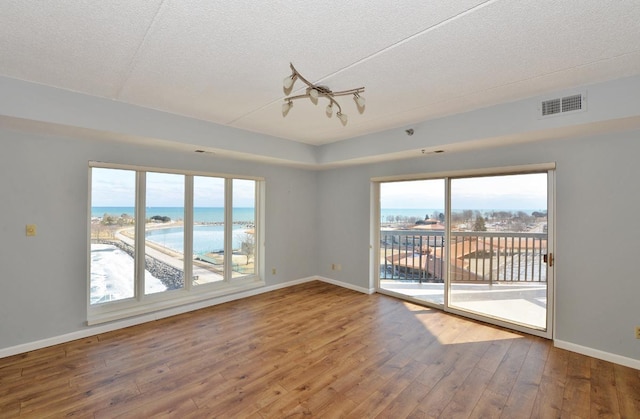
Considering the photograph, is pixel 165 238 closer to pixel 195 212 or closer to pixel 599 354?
pixel 195 212

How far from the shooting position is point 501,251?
13.6 ft

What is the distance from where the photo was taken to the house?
1.79 m

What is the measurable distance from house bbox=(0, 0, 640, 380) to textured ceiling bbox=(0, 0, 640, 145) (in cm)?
2

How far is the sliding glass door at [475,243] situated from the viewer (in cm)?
344

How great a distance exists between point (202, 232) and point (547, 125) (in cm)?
443

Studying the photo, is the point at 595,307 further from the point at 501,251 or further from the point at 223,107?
the point at 223,107

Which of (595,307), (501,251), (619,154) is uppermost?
(619,154)

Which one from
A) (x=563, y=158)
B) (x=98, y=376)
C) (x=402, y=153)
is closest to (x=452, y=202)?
(x=402, y=153)

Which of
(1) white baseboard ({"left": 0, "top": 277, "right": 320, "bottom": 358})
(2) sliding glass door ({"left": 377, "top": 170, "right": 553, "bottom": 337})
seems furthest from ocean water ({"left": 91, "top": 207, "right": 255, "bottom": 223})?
(2) sliding glass door ({"left": 377, "top": 170, "right": 553, "bottom": 337})

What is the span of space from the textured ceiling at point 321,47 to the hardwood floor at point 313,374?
2552 millimetres

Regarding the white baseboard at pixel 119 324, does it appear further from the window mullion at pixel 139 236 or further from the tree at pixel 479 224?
the tree at pixel 479 224

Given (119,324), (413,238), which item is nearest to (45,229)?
(119,324)

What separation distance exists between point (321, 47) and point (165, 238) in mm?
3349

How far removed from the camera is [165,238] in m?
3.91
